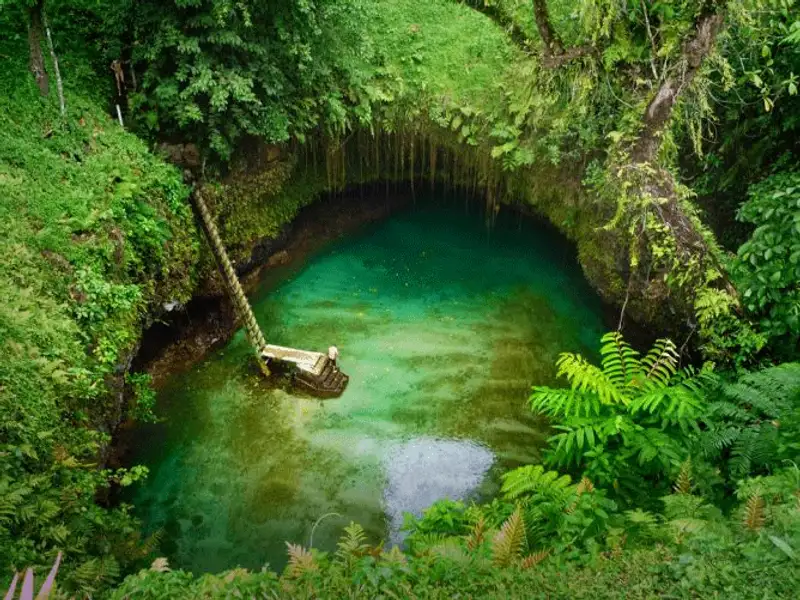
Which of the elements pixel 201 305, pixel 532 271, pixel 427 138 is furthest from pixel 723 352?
pixel 201 305

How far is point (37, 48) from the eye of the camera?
24.6 feet

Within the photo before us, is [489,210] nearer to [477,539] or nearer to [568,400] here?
[568,400]

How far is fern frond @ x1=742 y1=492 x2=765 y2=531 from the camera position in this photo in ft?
10.6

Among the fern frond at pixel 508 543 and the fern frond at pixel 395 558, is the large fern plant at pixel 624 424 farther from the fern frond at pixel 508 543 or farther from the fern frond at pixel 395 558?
the fern frond at pixel 395 558

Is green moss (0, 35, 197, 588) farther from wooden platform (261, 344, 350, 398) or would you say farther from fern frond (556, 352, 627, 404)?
fern frond (556, 352, 627, 404)

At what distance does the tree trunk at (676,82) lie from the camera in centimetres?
710

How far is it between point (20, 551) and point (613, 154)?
8.33 meters

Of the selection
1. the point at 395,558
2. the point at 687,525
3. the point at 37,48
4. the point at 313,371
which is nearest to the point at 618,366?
the point at 687,525

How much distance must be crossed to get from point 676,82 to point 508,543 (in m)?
6.78

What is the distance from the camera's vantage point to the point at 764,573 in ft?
9.25

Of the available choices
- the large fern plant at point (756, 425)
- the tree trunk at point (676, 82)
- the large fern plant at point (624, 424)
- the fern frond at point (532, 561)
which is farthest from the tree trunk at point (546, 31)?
the fern frond at point (532, 561)

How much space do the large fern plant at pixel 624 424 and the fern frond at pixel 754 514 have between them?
1.63 meters

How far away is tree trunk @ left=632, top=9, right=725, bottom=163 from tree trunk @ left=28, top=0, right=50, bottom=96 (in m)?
8.32

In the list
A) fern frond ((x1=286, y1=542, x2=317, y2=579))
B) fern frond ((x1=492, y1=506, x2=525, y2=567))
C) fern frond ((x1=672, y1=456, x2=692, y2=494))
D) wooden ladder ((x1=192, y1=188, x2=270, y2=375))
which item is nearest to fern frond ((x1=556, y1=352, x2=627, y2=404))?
fern frond ((x1=672, y1=456, x2=692, y2=494))
